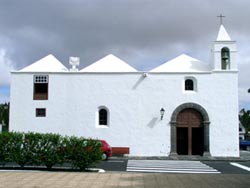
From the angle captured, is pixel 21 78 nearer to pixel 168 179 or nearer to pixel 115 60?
pixel 115 60

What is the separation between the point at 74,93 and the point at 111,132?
3843mm

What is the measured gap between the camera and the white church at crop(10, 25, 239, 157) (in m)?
27.1

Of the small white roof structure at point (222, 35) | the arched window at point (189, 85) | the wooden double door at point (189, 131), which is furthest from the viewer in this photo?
the small white roof structure at point (222, 35)

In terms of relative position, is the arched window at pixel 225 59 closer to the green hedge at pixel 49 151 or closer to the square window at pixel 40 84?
the square window at pixel 40 84

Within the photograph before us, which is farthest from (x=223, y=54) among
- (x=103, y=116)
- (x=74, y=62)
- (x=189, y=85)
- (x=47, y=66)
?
(x=47, y=66)

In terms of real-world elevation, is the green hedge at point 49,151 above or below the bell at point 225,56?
below

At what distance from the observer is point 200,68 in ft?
93.1

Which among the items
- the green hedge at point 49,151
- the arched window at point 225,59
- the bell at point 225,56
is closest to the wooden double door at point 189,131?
the arched window at point 225,59

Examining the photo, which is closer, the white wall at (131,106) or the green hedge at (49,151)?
the green hedge at (49,151)

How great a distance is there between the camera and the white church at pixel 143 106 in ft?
89.0

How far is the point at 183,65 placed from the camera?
28.7m

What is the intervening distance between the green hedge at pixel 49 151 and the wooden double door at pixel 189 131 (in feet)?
39.7

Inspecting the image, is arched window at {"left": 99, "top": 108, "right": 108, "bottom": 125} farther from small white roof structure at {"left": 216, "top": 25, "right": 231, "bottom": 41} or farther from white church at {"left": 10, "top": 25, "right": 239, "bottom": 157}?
small white roof structure at {"left": 216, "top": 25, "right": 231, "bottom": 41}

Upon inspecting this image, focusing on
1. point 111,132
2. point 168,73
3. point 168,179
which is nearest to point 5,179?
point 168,179
